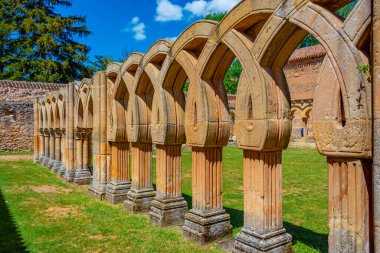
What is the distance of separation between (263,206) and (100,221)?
141 inches

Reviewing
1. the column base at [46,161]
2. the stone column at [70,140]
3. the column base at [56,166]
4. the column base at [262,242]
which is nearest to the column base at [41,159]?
the column base at [46,161]

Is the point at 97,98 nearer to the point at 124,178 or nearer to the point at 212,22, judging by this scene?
the point at 124,178

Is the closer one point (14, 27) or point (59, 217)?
point (59, 217)

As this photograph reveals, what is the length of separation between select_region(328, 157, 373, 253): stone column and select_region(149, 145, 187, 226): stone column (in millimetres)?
3326

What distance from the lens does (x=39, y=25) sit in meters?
32.7

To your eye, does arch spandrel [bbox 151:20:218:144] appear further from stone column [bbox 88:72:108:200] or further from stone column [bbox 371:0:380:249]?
stone column [bbox 371:0:380:249]

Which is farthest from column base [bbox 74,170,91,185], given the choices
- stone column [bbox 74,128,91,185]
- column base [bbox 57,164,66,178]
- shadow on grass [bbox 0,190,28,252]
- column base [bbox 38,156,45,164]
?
column base [bbox 38,156,45,164]

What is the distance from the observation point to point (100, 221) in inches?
Result: 255

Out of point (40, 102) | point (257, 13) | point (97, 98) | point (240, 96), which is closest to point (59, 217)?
point (97, 98)

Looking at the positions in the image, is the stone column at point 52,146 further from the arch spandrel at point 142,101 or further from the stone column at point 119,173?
the arch spandrel at point 142,101

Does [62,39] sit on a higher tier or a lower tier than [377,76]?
higher

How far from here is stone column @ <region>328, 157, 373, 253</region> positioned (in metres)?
3.09

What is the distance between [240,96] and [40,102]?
1493 cm

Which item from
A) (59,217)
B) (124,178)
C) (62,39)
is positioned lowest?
(59,217)
